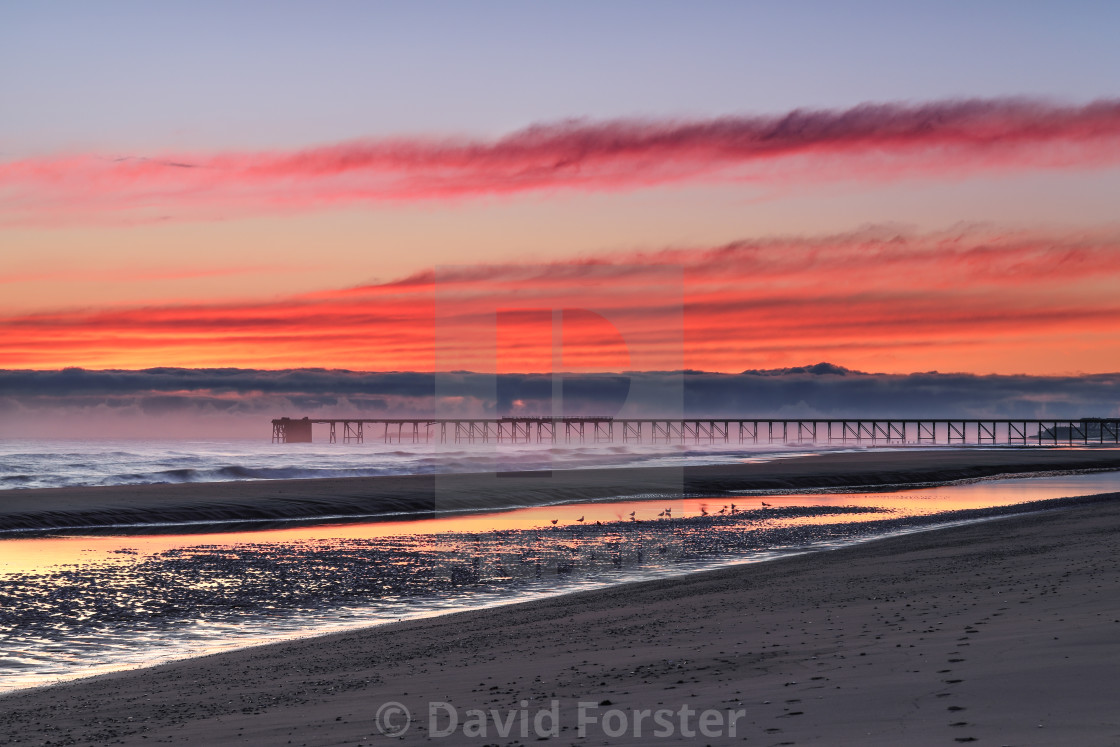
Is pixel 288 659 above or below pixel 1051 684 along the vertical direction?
below

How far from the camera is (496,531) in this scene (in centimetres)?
2588

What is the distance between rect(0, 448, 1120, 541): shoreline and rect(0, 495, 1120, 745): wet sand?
21.1m

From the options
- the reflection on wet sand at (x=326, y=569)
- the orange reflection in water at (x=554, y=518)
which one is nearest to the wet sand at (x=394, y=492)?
the orange reflection in water at (x=554, y=518)

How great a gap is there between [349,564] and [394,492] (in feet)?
66.0

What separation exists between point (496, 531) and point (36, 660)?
1566 centimetres

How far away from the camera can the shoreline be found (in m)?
30.8

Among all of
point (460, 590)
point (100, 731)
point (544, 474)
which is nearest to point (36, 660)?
point (100, 731)

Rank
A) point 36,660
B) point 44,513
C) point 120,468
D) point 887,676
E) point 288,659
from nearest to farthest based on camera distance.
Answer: point 887,676, point 288,659, point 36,660, point 44,513, point 120,468

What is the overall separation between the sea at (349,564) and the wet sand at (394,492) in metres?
2.57

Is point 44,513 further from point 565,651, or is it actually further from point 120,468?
point 120,468
